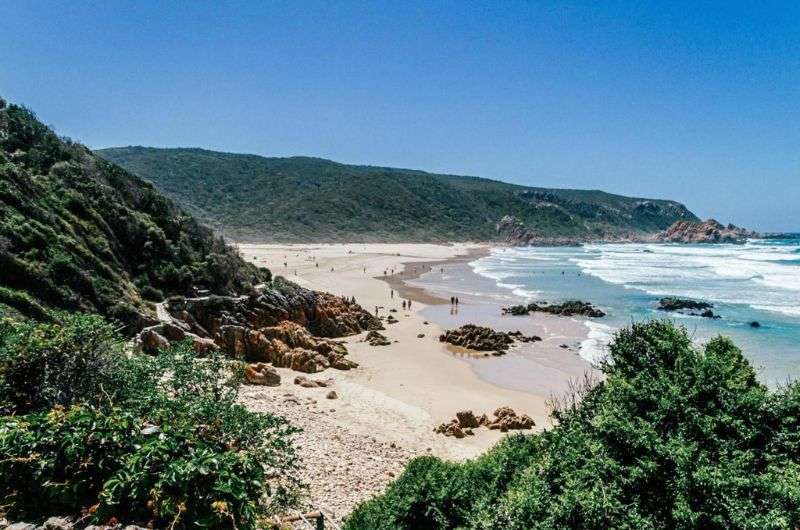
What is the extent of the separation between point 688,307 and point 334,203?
352ft

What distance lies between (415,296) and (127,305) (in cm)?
2744

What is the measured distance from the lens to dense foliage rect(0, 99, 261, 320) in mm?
17906

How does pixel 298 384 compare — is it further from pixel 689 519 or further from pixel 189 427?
pixel 689 519

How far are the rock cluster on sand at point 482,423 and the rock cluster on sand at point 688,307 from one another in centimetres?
2413

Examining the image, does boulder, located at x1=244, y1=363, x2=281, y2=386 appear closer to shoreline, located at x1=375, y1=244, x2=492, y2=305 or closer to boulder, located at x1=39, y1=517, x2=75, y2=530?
boulder, located at x1=39, y1=517, x2=75, y2=530

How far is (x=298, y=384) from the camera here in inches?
734

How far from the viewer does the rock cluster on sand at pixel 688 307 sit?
112 ft

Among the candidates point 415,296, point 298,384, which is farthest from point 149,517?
point 415,296

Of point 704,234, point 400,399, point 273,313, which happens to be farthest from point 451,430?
point 704,234

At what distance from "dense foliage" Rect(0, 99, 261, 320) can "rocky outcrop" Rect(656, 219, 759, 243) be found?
158m

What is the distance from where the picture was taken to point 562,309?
36500 millimetres

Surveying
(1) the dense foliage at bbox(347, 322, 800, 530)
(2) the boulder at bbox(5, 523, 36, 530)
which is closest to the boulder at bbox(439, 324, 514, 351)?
(1) the dense foliage at bbox(347, 322, 800, 530)

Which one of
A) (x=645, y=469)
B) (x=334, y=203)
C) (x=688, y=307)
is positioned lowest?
(x=688, y=307)

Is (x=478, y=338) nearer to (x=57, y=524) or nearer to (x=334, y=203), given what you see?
(x=57, y=524)
